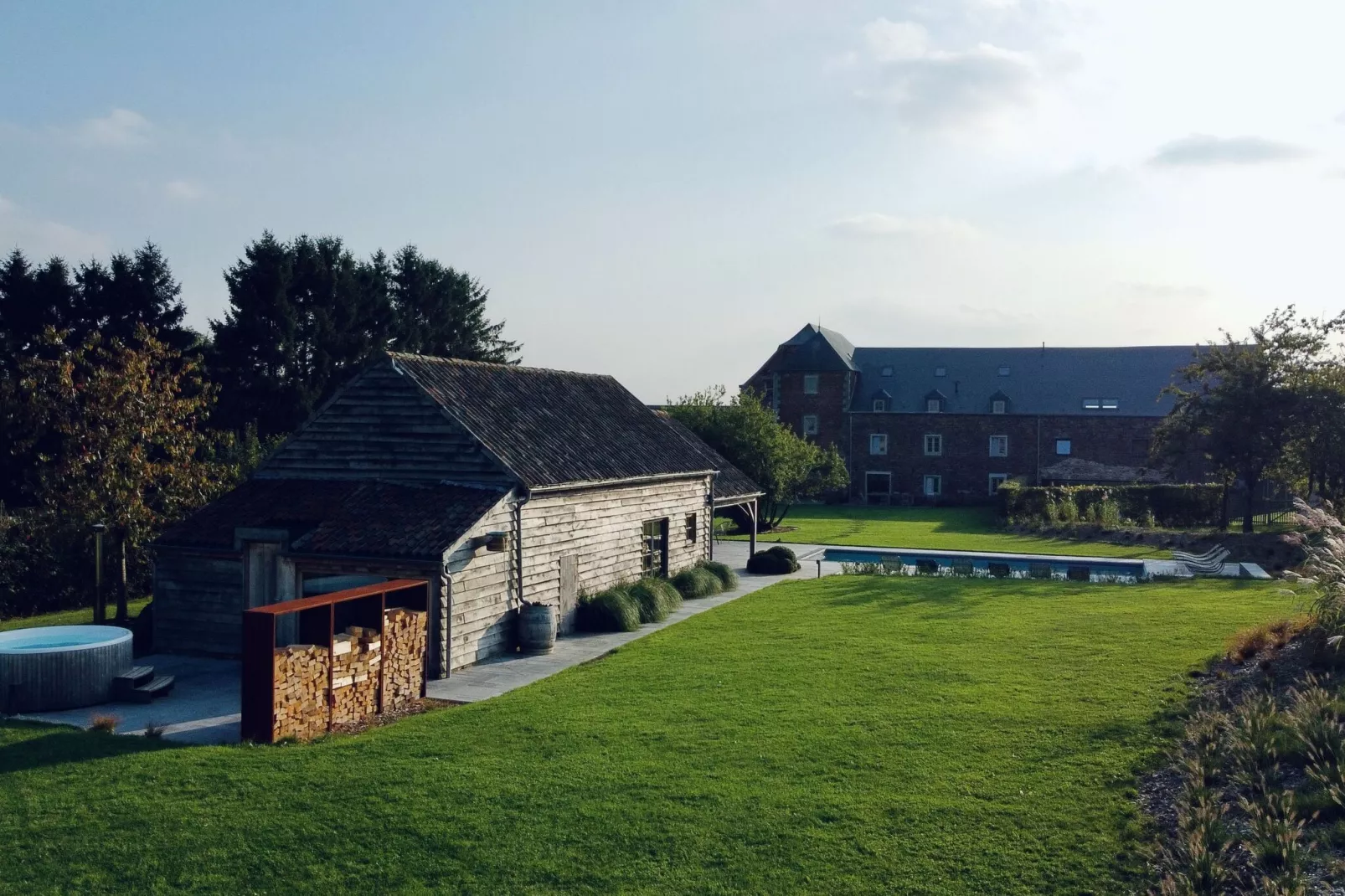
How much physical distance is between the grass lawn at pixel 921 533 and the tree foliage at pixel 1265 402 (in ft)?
15.4

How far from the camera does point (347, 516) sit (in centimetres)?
1827

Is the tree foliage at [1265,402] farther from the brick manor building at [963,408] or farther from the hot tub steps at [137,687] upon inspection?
the hot tub steps at [137,687]

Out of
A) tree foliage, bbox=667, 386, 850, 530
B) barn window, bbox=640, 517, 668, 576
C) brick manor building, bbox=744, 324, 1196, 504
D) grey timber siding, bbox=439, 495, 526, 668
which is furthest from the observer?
brick manor building, bbox=744, 324, 1196, 504

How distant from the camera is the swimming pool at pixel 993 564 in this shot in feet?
94.2

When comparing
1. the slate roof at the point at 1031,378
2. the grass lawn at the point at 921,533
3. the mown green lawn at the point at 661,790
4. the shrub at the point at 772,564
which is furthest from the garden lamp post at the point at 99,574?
the slate roof at the point at 1031,378

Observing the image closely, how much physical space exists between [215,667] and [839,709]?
35.0 feet

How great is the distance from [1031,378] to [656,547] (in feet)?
133

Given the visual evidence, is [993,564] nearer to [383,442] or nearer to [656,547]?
[656,547]

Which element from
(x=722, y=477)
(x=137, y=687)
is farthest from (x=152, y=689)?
(x=722, y=477)

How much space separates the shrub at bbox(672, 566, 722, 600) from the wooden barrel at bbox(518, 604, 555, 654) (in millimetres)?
6708

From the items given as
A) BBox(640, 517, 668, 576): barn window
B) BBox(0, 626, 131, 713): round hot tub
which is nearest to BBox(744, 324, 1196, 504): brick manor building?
BBox(640, 517, 668, 576): barn window

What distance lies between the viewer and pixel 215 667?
1752 cm

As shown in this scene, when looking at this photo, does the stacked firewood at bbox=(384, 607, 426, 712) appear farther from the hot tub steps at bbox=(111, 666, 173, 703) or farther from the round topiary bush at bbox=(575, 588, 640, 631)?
the round topiary bush at bbox=(575, 588, 640, 631)

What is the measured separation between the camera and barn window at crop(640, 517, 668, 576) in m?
24.5
